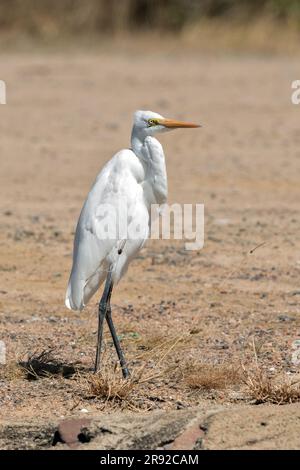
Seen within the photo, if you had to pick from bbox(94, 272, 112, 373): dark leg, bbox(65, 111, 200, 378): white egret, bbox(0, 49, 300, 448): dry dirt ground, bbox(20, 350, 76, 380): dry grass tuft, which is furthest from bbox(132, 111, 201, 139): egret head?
bbox(20, 350, 76, 380): dry grass tuft

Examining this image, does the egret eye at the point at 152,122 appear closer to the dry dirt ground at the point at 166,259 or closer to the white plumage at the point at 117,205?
the white plumage at the point at 117,205

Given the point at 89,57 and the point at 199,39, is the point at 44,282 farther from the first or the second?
the point at 199,39

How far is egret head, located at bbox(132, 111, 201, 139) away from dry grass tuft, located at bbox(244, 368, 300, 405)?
4.44 ft

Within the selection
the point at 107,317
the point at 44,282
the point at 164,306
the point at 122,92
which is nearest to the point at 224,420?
the point at 107,317

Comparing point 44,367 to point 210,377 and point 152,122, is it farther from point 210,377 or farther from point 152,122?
point 152,122

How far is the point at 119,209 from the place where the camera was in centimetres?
579

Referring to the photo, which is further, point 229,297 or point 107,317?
point 229,297

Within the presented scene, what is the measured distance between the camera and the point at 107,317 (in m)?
6.09

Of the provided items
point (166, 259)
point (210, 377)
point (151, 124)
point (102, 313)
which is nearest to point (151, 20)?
point (166, 259)

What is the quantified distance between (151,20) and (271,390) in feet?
49.3

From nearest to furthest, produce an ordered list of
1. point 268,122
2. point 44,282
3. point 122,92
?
point 44,282, point 268,122, point 122,92

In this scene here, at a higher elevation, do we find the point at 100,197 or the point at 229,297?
the point at 100,197

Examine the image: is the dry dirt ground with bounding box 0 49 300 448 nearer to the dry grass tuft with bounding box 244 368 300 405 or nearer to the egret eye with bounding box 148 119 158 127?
the dry grass tuft with bounding box 244 368 300 405

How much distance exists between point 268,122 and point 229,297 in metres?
6.70
